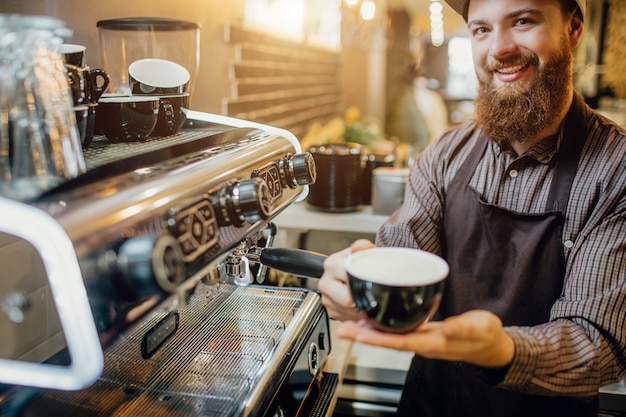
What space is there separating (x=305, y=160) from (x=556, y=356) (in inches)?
23.6

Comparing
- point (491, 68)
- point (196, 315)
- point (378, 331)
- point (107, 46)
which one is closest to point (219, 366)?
point (196, 315)

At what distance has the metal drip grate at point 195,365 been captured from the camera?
95 centimetres

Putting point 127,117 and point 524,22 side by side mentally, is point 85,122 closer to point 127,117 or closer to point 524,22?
point 127,117

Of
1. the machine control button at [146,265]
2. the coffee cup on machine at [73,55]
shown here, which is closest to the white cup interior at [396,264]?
the machine control button at [146,265]

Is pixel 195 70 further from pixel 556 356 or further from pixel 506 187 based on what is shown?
pixel 556 356

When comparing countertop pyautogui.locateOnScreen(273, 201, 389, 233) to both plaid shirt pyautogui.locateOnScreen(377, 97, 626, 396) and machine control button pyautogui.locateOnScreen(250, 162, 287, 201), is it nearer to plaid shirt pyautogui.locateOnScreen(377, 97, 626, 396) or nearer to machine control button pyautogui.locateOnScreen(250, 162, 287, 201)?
plaid shirt pyautogui.locateOnScreen(377, 97, 626, 396)

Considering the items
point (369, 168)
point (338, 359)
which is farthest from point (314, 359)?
point (369, 168)

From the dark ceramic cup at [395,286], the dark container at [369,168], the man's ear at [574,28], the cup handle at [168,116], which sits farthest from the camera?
the dark container at [369,168]

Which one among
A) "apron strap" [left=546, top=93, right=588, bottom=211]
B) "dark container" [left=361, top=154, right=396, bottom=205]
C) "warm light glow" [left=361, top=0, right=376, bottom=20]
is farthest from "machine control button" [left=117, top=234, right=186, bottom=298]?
"warm light glow" [left=361, top=0, right=376, bottom=20]

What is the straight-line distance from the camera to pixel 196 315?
1.33 m

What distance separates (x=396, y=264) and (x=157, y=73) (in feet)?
2.32

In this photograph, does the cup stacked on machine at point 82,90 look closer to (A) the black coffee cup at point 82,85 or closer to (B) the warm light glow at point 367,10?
(A) the black coffee cup at point 82,85

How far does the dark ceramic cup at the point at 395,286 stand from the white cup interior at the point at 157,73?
63 centimetres

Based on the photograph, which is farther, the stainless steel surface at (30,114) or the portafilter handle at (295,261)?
the portafilter handle at (295,261)
